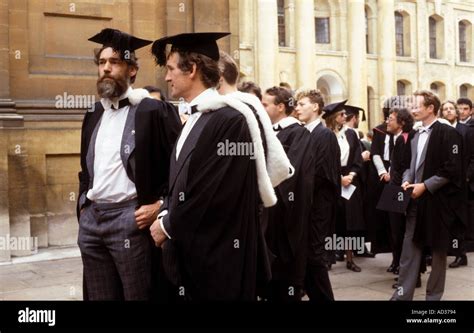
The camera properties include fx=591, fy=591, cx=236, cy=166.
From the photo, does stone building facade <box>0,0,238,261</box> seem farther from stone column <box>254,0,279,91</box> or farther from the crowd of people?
stone column <box>254,0,279,91</box>

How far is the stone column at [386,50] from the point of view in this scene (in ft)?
130

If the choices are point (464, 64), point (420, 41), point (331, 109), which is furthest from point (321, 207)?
point (464, 64)

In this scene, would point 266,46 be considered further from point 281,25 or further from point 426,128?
point 426,128

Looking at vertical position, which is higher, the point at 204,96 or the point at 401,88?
the point at 401,88

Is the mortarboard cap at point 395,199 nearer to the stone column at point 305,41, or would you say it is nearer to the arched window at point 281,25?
the stone column at point 305,41

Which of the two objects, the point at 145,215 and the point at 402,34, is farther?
the point at 402,34

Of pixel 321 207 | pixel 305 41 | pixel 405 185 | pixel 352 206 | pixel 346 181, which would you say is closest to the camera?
pixel 321 207

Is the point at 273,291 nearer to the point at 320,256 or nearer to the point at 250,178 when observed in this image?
the point at 320,256

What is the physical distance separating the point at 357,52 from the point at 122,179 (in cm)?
3538

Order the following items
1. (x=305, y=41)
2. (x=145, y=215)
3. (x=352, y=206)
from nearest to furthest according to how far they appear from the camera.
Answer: (x=145, y=215)
(x=352, y=206)
(x=305, y=41)

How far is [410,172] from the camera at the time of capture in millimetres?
6637

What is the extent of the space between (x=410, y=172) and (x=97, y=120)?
367cm

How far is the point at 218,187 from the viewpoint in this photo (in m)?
3.55

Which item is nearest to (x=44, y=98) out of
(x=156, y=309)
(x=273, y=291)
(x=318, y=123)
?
(x=318, y=123)
